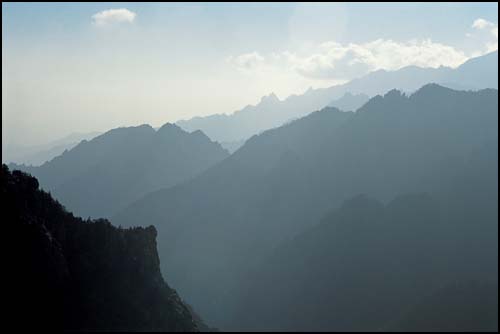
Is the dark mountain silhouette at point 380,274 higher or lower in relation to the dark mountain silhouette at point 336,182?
lower

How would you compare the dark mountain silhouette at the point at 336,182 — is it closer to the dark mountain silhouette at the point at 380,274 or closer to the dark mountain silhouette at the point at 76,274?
the dark mountain silhouette at the point at 380,274

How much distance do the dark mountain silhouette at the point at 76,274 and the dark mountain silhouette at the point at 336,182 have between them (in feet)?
177

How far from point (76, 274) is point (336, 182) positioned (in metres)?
123

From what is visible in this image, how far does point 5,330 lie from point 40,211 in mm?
21084

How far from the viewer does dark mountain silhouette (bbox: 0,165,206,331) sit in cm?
6331

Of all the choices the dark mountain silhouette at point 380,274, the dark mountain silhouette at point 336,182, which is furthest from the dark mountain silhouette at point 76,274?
the dark mountain silhouette at point 336,182

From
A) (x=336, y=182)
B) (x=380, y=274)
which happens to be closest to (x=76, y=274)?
(x=380, y=274)

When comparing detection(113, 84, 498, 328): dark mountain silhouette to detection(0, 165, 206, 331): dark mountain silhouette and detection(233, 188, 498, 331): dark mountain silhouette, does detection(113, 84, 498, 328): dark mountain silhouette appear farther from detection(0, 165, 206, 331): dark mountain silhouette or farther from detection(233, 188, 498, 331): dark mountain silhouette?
detection(0, 165, 206, 331): dark mountain silhouette

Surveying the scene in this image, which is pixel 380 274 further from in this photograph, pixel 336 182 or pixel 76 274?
pixel 76 274

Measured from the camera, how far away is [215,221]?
617ft

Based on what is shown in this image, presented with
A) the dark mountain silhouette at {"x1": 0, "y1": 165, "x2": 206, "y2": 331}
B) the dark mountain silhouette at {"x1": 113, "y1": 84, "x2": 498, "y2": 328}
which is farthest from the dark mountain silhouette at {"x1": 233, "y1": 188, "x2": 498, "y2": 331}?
the dark mountain silhouette at {"x1": 0, "y1": 165, "x2": 206, "y2": 331}

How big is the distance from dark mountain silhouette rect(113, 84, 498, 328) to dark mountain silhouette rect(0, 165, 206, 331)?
5407 centimetres

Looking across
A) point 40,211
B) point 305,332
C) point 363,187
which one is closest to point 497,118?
point 363,187

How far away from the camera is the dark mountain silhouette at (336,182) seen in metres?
145
